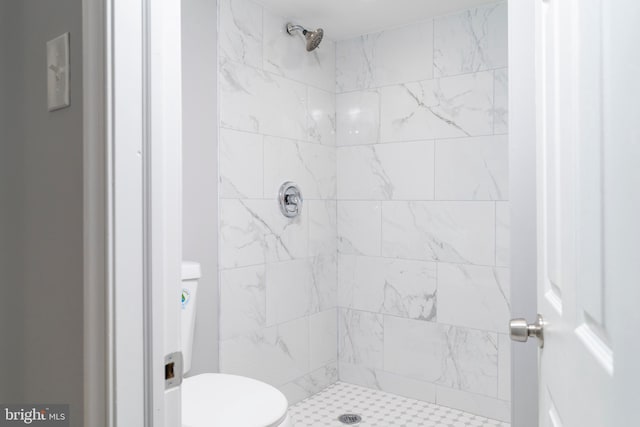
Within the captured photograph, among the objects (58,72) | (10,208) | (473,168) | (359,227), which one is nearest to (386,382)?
(359,227)

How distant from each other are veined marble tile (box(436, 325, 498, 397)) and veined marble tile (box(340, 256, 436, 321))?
0.17 meters

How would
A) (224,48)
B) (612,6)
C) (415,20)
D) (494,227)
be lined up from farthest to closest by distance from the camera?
(415,20)
(494,227)
(224,48)
(612,6)

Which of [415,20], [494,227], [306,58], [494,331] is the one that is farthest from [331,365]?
[415,20]

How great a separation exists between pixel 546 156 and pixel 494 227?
5.23 feet

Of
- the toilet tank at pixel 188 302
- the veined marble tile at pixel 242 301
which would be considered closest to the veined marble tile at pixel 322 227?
the veined marble tile at pixel 242 301

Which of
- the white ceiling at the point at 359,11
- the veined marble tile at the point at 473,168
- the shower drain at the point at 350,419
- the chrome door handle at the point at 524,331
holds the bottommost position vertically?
the shower drain at the point at 350,419

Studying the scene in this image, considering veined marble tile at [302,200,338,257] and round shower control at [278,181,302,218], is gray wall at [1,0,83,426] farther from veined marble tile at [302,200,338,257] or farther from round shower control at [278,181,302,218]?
veined marble tile at [302,200,338,257]

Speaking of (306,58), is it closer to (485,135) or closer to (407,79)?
(407,79)

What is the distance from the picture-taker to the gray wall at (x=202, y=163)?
207cm

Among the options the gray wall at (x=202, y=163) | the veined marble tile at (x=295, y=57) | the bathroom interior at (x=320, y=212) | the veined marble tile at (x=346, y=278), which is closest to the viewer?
the bathroom interior at (x=320, y=212)

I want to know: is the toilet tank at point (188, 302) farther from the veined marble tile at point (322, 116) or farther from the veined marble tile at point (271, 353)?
the veined marble tile at point (322, 116)

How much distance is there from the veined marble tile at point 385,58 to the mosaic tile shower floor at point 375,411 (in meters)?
1.80

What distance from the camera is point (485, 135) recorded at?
2.43 meters

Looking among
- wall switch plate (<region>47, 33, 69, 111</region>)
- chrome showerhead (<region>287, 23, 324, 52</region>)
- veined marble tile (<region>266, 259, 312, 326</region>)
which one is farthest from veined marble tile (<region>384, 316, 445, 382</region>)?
wall switch plate (<region>47, 33, 69, 111</region>)
